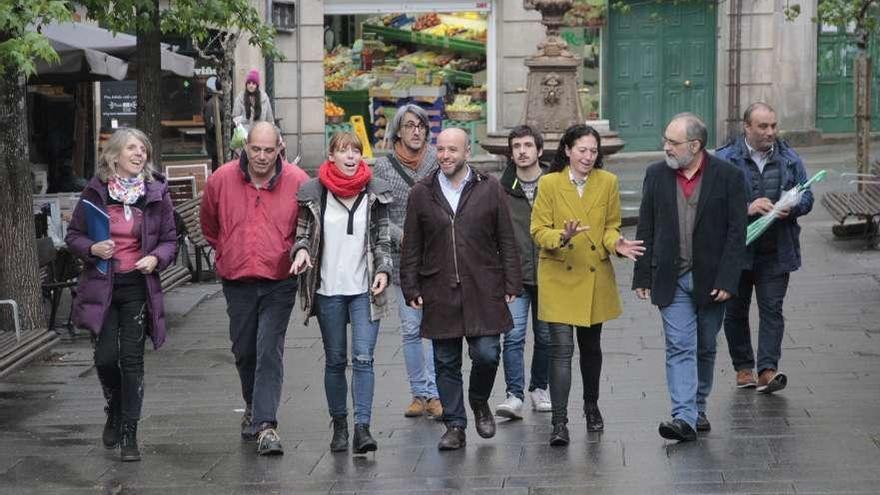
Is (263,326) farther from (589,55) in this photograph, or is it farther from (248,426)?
(589,55)

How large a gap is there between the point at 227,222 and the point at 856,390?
384 cm

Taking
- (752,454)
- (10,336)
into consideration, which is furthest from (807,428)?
(10,336)

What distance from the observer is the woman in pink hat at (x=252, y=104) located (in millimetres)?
22906

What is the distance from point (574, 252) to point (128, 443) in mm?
2459

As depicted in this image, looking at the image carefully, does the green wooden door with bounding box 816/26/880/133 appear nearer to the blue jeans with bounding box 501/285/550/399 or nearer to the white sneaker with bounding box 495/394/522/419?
the blue jeans with bounding box 501/285/550/399

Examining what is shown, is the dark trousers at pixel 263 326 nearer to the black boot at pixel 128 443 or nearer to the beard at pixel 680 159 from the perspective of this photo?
the black boot at pixel 128 443

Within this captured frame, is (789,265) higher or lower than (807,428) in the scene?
higher

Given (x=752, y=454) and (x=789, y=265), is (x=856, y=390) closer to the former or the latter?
(x=789, y=265)

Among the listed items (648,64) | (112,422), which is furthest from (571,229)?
(648,64)

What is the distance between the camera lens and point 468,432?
364 inches

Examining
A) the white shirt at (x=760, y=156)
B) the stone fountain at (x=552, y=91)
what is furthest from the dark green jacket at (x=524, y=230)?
the stone fountain at (x=552, y=91)

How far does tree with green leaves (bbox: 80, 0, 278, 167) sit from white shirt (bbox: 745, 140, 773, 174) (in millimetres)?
4862

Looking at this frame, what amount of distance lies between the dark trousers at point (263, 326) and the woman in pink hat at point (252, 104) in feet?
46.4

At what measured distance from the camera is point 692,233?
347 inches
